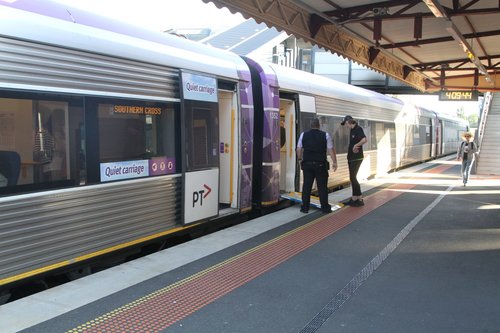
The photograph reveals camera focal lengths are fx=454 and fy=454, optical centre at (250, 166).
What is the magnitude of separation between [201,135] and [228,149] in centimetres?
100

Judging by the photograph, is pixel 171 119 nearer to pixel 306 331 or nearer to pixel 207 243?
pixel 207 243

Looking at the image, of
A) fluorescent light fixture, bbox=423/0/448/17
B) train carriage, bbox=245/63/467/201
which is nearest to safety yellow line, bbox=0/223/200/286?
train carriage, bbox=245/63/467/201

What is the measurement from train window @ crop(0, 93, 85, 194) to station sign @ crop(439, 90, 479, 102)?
19040mm

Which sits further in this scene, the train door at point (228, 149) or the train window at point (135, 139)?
the train door at point (228, 149)

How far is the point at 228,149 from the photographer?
7293 millimetres

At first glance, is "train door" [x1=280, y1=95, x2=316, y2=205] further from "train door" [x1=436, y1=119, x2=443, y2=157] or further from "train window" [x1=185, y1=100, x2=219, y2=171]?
"train door" [x1=436, y1=119, x2=443, y2=157]

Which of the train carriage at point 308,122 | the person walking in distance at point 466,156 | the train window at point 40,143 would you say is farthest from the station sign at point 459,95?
the train window at point 40,143

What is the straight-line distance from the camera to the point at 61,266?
4426 millimetres

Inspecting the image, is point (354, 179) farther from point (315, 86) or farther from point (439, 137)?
point (439, 137)

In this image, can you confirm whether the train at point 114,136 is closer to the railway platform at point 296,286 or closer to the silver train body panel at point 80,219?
the silver train body panel at point 80,219

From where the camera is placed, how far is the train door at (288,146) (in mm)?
9117

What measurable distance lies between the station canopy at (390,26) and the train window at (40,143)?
384 cm

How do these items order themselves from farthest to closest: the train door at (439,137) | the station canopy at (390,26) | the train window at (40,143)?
the train door at (439,137) < the station canopy at (390,26) < the train window at (40,143)

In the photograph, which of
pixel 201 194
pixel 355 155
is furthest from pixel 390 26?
pixel 201 194
